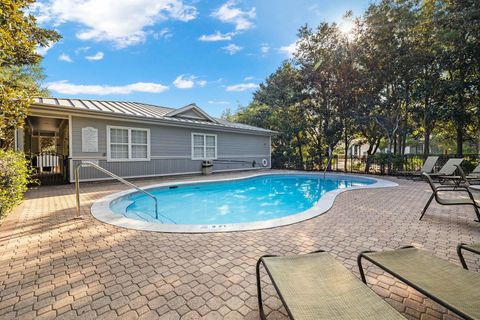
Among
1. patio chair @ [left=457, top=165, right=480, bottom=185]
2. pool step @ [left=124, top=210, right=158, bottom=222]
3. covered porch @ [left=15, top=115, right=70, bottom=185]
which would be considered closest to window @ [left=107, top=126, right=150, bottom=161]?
covered porch @ [left=15, top=115, right=70, bottom=185]

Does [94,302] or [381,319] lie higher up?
[381,319]

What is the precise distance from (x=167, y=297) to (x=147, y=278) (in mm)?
444

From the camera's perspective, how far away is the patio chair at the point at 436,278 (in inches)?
53.5

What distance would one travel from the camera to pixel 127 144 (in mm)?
10195

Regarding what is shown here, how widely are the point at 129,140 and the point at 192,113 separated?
4.58 metres

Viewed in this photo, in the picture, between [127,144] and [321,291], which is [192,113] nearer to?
[127,144]

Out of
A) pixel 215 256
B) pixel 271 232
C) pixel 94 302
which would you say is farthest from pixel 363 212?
pixel 94 302

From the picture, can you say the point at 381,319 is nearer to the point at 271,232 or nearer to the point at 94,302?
the point at 94,302

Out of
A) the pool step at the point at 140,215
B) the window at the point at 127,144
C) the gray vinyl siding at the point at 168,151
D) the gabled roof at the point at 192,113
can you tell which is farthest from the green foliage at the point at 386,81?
the pool step at the point at 140,215

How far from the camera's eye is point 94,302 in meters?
1.99

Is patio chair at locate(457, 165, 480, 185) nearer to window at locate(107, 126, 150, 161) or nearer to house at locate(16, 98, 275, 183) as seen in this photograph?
house at locate(16, 98, 275, 183)

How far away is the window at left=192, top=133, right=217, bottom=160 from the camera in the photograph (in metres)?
12.9

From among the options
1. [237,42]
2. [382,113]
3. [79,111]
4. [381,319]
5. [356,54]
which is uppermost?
[237,42]

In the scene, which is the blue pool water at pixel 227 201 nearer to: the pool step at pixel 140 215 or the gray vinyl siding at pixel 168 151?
the pool step at pixel 140 215
